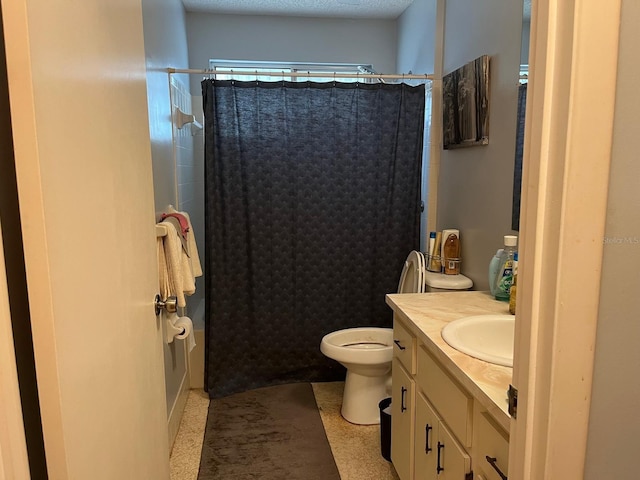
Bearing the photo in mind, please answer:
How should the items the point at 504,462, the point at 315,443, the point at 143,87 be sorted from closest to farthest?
the point at 504,462, the point at 143,87, the point at 315,443

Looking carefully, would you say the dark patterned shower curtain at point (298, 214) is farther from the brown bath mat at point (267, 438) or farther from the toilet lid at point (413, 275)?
the toilet lid at point (413, 275)

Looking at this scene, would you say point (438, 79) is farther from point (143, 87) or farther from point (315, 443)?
point (315, 443)

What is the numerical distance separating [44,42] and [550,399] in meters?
0.99

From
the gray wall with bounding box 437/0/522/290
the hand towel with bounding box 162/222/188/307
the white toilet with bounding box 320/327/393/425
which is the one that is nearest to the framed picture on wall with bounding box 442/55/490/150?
the gray wall with bounding box 437/0/522/290

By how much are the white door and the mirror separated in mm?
1397

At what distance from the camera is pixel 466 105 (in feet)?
8.13

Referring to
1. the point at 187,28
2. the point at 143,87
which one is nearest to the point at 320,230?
the point at 143,87

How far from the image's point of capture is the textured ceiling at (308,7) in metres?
3.40

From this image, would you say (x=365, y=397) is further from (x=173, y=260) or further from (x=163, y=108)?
(x=163, y=108)

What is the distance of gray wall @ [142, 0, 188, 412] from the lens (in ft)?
7.54

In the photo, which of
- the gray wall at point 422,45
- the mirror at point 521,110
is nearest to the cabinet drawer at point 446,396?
the mirror at point 521,110

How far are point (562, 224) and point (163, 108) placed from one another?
2237 mm

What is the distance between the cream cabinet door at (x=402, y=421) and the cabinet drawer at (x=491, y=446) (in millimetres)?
557

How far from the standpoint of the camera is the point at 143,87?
1488 millimetres
